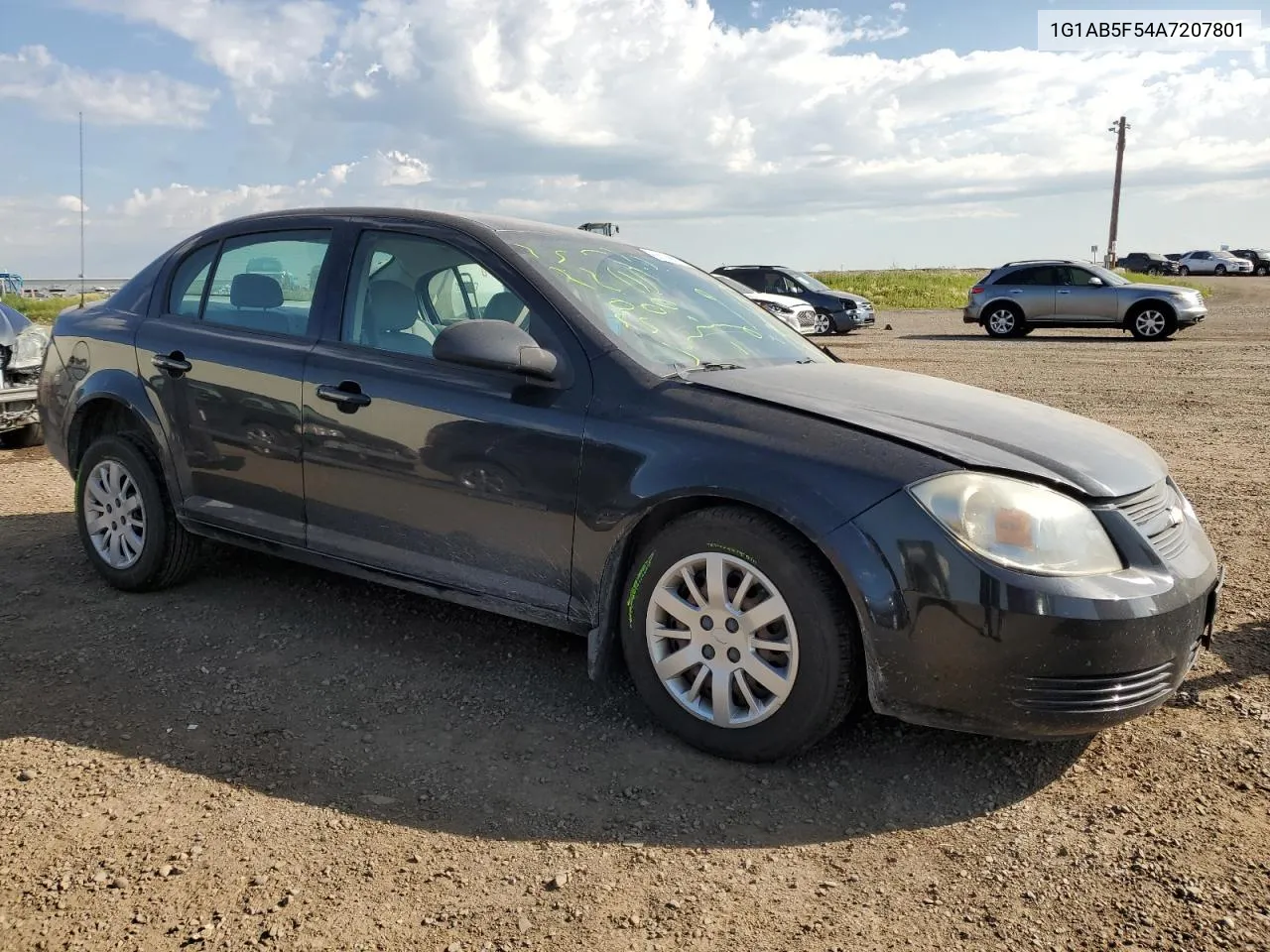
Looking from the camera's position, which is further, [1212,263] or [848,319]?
[1212,263]

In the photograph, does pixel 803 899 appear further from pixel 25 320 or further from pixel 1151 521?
pixel 25 320

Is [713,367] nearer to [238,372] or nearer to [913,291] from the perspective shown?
[238,372]

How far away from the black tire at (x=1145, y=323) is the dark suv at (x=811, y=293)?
18.0ft

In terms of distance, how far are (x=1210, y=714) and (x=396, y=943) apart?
111 inches

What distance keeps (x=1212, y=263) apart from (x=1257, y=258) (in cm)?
261

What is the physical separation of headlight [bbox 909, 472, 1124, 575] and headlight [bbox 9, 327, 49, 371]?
7.78 meters

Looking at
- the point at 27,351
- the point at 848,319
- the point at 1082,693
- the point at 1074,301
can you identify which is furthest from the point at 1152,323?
the point at 1082,693

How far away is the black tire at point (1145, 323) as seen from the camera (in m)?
20.3

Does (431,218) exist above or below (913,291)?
below

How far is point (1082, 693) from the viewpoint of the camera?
2.98 meters

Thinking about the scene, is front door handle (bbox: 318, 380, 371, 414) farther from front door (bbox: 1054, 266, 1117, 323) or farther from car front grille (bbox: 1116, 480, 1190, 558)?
front door (bbox: 1054, 266, 1117, 323)

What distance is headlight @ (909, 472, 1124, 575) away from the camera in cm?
294

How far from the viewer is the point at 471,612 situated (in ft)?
15.3

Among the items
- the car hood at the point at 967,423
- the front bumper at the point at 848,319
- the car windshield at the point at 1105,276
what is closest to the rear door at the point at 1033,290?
the car windshield at the point at 1105,276
